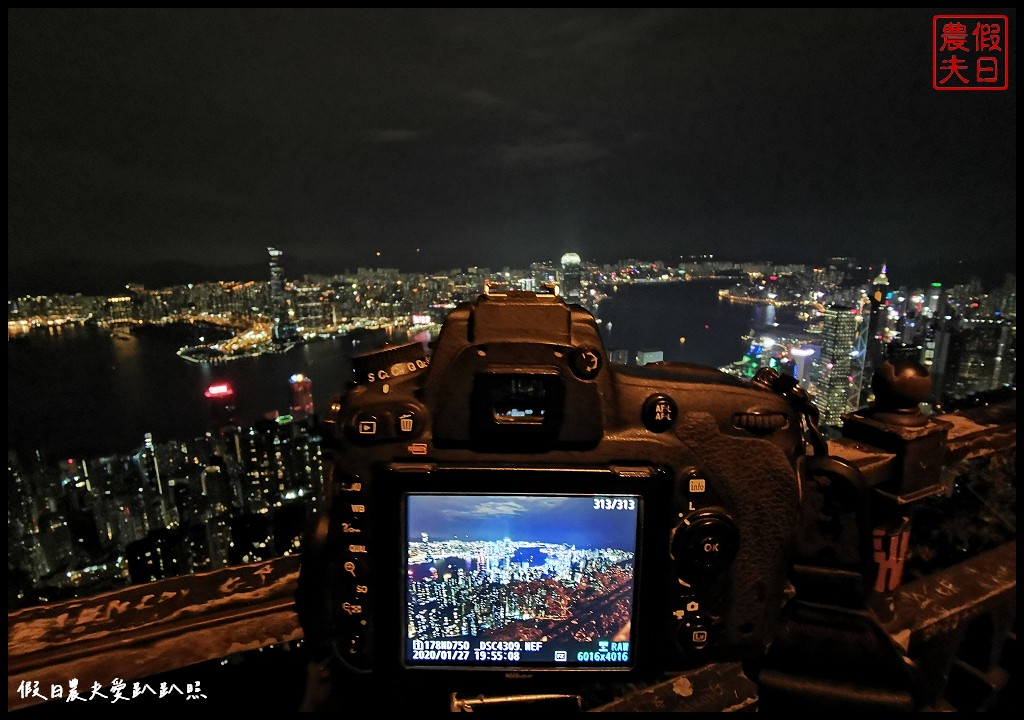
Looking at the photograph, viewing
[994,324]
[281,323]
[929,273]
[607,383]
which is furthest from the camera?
[281,323]

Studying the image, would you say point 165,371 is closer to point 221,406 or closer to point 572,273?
point 221,406

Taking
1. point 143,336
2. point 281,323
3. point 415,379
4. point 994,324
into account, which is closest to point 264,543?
point 415,379

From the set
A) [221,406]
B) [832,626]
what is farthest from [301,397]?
[832,626]

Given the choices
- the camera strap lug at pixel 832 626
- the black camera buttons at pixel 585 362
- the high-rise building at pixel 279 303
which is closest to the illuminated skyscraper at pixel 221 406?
the high-rise building at pixel 279 303

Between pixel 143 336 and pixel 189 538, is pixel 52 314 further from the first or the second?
pixel 189 538

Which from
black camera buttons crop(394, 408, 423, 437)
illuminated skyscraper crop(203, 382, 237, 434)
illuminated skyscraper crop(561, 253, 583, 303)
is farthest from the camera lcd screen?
illuminated skyscraper crop(203, 382, 237, 434)

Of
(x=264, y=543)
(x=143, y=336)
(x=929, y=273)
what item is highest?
(x=929, y=273)

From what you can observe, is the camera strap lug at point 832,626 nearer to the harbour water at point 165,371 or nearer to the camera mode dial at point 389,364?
the camera mode dial at point 389,364

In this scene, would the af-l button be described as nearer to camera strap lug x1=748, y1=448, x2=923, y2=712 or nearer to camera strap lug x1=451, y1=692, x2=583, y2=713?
camera strap lug x1=748, y1=448, x2=923, y2=712
